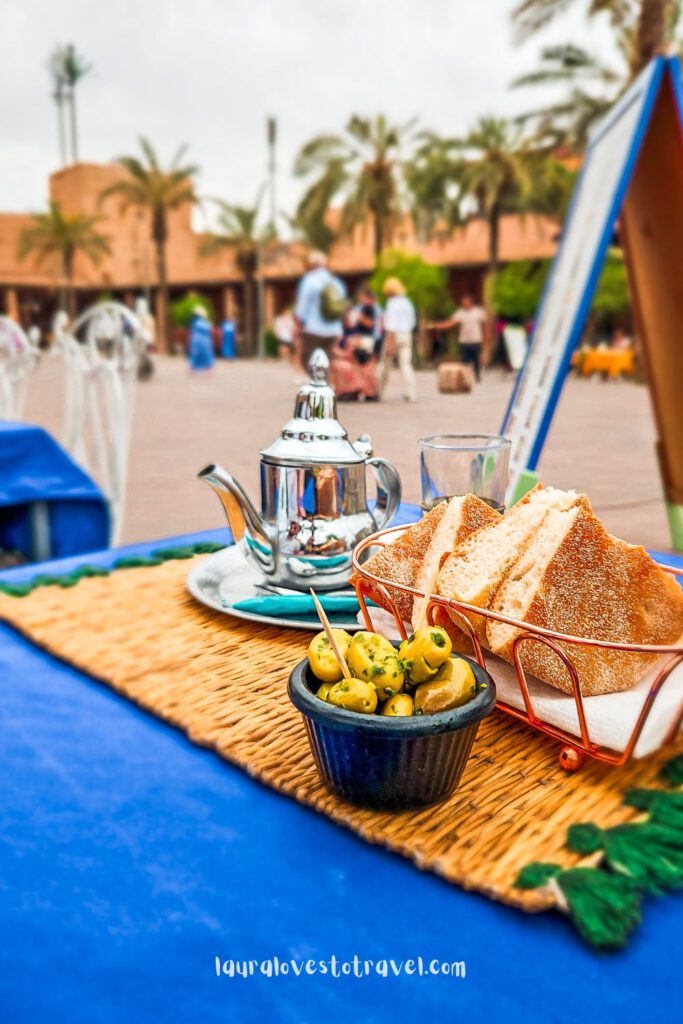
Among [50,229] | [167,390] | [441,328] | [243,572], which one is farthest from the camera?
[50,229]

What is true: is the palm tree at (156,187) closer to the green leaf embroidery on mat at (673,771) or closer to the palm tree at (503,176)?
the palm tree at (503,176)

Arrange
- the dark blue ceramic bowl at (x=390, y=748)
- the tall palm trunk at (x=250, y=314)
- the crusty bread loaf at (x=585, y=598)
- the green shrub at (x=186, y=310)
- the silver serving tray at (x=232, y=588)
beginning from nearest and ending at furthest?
the dark blue ceramic bowl at (x=390, y=748)
the crusty bread loaf at (x=585, y=598)
the silver serving tray at (x=232, y=588)
the tall palm trunk at (x=250, y=314)
the green shrub at (x=186, y=310)

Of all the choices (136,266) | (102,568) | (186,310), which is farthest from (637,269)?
(136,266)

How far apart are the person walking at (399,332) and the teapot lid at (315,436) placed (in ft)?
29.8

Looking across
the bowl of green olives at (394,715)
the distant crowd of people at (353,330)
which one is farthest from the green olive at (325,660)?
the distant crowd of people at (353,330)

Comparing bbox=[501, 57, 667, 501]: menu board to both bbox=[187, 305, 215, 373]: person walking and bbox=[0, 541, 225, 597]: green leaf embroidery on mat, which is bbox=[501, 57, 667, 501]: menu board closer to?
bbox=[0, 541, 225, 597]: green leaf embroidery on mat

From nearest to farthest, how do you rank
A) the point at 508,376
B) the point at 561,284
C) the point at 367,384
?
the point at 561,284 < the point at 367,384 < the point at 508,376

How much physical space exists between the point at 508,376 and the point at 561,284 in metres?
14.4

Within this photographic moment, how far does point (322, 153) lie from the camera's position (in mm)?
24625

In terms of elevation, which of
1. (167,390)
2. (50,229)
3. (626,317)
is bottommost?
(167,390)

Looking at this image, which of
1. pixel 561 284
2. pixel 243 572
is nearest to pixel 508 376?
pixel 561 284

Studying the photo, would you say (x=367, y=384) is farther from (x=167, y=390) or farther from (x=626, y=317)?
(x=626, y=317)

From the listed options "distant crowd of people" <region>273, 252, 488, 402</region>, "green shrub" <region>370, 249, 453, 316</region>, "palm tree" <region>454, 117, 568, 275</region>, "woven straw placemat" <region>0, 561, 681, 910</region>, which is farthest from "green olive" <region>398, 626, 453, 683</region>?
"green shrub" <region>370, 249, 453, 316</region>

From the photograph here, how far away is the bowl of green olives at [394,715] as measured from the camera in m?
0.60
